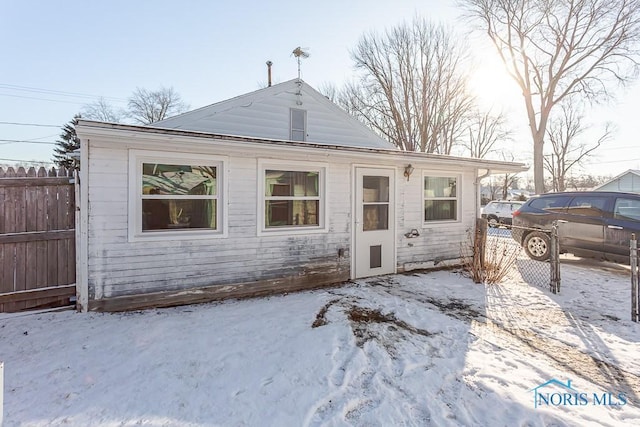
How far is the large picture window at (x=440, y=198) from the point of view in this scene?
6953mm

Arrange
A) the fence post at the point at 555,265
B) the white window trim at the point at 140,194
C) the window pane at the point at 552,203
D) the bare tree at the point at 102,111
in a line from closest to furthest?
the white window trim at the point at 140,194
the fence post at the point at 555,265
the window pane at the point at 552,203
the bare tree at the point at 102,111

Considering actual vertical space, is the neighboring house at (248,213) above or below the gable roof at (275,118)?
below

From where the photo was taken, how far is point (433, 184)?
701 centimetres

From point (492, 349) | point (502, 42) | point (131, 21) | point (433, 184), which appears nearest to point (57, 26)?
point (131, 21)

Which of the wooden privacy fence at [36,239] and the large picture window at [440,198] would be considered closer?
the wooden privacy fence at [36,239]

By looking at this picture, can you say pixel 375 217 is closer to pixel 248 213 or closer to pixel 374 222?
pixel 374 222

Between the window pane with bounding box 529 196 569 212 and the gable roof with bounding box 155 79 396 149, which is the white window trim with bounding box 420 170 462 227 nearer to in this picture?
the window pane with bounding box 529 196 569 212

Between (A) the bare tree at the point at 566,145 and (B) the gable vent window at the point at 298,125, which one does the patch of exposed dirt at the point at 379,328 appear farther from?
(A) the bare tree at the point at 566,145

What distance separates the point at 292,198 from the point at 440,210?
11.8ft

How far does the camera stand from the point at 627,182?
24.9 metres

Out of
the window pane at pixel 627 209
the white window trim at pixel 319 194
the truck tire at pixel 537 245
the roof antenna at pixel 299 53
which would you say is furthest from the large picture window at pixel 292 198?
the roof antenna at pixel 299 53

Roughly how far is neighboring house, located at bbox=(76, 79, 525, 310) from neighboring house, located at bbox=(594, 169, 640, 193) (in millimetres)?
25245

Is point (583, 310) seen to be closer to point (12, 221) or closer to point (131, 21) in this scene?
point (12, 221)

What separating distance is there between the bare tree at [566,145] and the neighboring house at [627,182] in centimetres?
798
